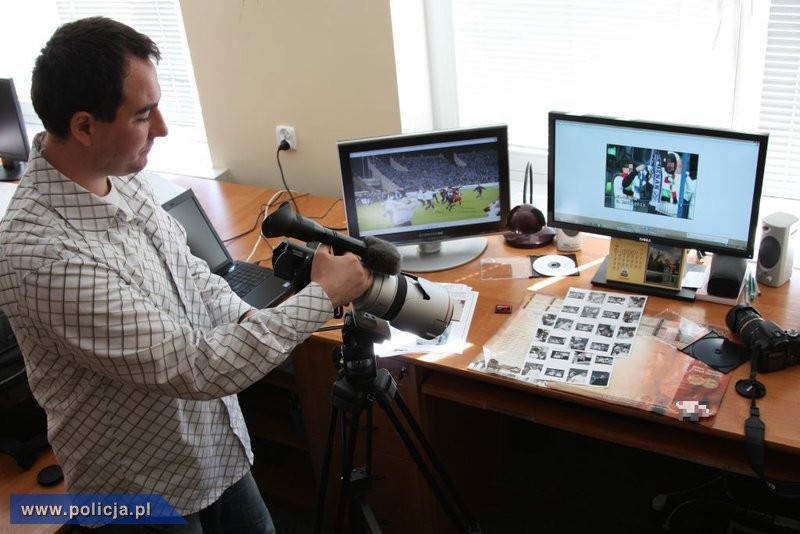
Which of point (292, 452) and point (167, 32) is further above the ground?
point (167, 32)

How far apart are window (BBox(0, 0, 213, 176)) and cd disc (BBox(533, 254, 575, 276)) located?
1487mm

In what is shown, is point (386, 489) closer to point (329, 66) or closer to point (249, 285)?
point (249, 285)

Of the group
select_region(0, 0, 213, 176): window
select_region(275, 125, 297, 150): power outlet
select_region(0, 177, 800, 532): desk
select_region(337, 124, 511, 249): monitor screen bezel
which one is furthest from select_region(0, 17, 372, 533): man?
select_region(0, 0, 213, 176): window

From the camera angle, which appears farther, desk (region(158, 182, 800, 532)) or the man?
desk (region(158, 182, 800, 532))

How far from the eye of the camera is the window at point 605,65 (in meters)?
2.18

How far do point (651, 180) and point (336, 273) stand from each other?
0.97 meters

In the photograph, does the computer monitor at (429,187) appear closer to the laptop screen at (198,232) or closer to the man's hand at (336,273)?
the laptop screen at (198,232)

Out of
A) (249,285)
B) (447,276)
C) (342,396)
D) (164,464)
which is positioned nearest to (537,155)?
(447,276)

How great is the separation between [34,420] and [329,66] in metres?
1.41

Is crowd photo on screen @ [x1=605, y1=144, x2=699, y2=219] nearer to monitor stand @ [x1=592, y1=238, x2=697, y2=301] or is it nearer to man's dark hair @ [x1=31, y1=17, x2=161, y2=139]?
monitor stand @ [x1=592, y1=238, x2=697, y2=301]

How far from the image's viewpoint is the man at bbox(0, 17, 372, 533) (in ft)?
4.28

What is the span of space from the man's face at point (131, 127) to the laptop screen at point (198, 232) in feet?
2.85

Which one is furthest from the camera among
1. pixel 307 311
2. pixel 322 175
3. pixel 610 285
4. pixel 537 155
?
pixel 322 175

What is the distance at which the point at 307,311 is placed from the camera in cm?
141
